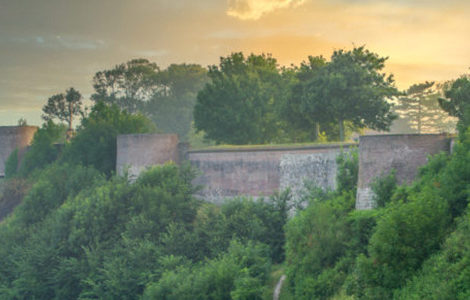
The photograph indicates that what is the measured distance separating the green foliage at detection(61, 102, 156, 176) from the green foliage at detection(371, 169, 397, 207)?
22288 mm

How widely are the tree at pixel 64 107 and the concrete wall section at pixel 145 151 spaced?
99.8ft

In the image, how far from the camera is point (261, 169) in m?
30.9

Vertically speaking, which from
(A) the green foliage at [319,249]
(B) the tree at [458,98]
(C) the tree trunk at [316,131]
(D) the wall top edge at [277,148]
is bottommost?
(A) the green foliage at [319,249]

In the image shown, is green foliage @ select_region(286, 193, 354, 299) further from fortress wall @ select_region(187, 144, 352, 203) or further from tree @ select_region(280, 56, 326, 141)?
tree @ select_region(280, 56, 326, 141)

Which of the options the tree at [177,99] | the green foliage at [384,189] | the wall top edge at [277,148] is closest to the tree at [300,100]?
the wall top edge at [277,148]

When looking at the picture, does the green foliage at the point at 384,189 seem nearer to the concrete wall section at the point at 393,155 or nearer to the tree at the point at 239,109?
the concrete wall section at the point at 393,155

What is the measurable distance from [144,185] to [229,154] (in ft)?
17.7

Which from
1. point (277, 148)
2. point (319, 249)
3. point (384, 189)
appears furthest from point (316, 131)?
point (319, 249)

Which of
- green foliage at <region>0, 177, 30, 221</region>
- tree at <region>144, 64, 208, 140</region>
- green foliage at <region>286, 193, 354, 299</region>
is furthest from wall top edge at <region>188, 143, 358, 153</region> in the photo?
tree at <region>144, 64, 208, 140</region>

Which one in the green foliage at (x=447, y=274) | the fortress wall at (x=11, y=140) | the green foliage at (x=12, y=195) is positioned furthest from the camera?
the fortress wall at (x=11, y=140)

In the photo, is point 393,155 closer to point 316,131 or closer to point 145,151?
point 316,131

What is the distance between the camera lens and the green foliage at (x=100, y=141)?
38531 millimetres

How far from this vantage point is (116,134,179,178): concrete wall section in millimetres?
34469

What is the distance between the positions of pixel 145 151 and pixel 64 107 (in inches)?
1276
